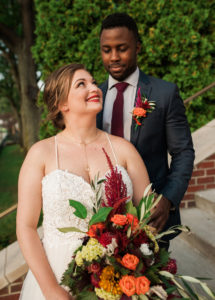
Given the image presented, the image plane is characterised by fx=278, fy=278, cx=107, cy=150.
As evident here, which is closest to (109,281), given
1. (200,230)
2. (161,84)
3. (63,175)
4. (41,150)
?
(63,175)

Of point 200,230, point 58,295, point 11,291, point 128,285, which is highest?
point 128,285

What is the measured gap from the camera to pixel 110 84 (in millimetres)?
2561

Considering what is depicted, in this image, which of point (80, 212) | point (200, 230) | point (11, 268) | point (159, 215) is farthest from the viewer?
point (200, 230)

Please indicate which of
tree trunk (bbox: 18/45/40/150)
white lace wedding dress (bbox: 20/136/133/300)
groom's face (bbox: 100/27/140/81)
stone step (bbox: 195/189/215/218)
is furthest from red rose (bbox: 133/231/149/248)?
tree trunk (bbox: 18/45/40/150)

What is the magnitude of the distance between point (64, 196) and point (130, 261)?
72cm

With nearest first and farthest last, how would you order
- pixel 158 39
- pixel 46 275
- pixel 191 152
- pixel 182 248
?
pixel 46 275 → pixel 191 152 → pixel 182 248 → pixel 158 39

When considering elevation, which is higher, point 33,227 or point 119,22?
point 119,22

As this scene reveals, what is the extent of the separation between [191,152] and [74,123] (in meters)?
0.99

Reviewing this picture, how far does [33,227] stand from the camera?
1.90m

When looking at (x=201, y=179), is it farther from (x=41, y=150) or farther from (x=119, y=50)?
(x=41, y=150)

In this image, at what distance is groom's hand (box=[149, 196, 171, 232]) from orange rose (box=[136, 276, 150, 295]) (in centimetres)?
53

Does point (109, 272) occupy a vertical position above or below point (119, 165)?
below

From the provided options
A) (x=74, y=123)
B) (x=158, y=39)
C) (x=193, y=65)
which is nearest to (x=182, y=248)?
(x=74, y=123)

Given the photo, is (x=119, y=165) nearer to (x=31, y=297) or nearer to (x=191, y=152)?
(x=191, y=152)
